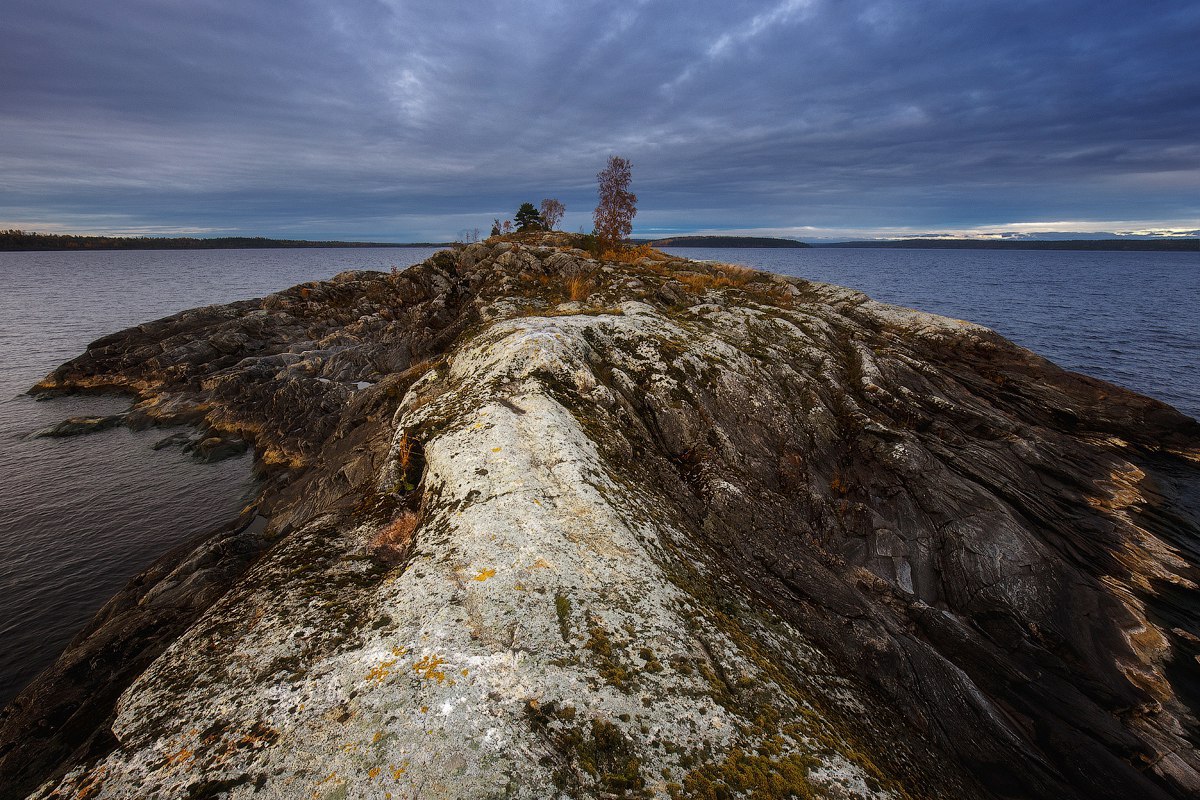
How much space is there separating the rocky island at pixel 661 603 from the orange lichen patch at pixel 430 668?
3 cm

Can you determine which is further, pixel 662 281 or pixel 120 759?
pixel 662 281

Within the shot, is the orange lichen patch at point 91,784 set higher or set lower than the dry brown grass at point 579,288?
lower

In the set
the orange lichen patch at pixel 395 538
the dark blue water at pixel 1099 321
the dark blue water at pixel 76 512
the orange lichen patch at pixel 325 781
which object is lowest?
the dark blue water at pixel 76 512

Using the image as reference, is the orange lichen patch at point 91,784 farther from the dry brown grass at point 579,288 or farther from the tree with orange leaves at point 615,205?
the tree with orange leaves at point 615,205

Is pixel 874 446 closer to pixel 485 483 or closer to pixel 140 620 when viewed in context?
pixel 485 483

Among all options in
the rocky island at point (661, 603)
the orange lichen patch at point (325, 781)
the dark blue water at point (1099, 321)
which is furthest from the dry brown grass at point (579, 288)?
the dark blue water at point (1099, 321)

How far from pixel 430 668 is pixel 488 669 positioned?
607mm

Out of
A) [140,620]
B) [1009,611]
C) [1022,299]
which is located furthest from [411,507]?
[1022,299]

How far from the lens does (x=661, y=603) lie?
632 cm

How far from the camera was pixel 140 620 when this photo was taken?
8.22 metres

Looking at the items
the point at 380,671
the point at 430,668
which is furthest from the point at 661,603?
the point at 380,671

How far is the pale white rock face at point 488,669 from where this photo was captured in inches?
162

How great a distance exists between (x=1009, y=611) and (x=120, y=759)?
1704 cm

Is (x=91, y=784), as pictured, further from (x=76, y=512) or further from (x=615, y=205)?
(x=615, y=205)
